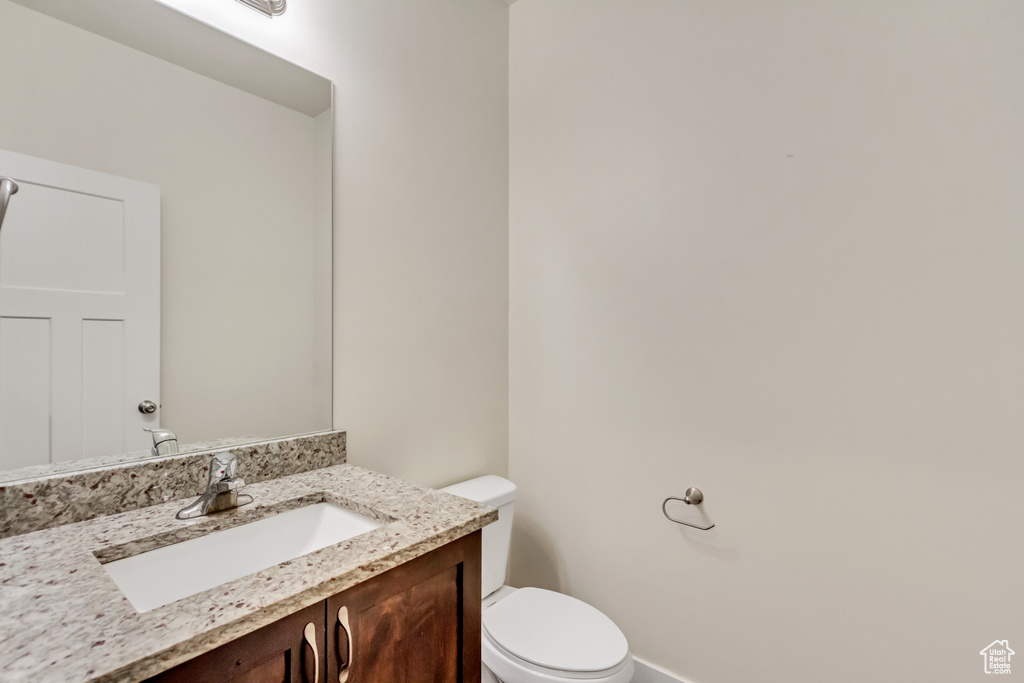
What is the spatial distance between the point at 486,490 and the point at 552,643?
503mm

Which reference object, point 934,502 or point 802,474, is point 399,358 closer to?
point 802,474

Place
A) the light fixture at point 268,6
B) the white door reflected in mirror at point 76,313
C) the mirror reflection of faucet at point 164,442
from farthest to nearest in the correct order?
the light fixture at point 268,6 → the mirror reflection of faucet at point 164,442 → the white door reflected in mirror at point 76,313

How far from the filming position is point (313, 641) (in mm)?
686

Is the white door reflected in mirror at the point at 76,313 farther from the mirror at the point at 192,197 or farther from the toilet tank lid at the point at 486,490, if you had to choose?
the toilet tank lid at the point at 486,490

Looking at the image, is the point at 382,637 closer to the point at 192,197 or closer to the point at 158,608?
the point at 158,608

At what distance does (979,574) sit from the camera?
1.08 metres

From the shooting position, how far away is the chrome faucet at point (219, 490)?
3.13 ft

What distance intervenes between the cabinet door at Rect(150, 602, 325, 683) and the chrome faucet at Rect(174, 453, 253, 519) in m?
0.43

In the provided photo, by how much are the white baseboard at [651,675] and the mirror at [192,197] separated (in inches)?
52.8

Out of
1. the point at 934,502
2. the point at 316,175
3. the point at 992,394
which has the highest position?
the point at 316,175

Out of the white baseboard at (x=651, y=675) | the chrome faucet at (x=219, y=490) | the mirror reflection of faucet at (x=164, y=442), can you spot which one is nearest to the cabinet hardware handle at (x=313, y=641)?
the chrome faucet at (x=219, y=490)

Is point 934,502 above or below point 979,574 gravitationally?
above

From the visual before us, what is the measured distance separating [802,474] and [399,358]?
1255 millimetres

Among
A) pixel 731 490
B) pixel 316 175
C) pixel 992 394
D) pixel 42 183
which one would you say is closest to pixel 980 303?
pixel 992 394
